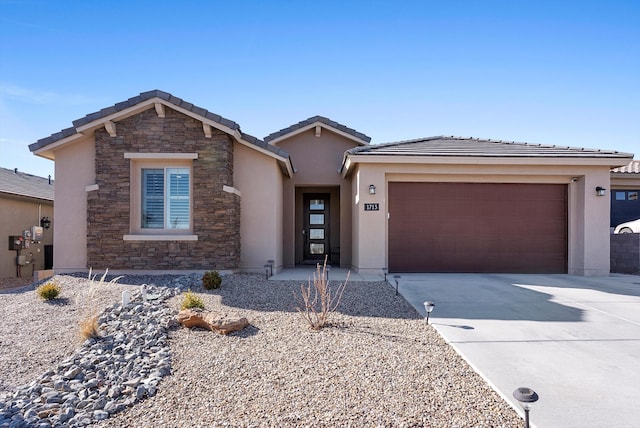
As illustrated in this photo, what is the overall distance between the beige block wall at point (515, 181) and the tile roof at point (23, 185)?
12169 millimetres

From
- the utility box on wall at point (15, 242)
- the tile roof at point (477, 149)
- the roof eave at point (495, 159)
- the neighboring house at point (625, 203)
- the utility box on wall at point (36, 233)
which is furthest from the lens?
the neighboring house at point (625, 203)

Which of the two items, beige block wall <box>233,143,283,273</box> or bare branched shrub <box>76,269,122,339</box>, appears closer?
bare branched shrub <box>76,269,122,339</box>

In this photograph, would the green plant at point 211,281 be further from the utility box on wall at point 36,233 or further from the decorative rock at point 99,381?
the utility box on wall at point 36,233

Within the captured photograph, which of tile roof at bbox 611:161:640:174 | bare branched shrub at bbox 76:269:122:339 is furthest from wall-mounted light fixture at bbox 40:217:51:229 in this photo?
tile roof at bbox 611:161:640:174

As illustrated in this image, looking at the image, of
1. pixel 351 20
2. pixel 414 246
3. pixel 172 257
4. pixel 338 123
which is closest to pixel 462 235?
pixel 414 246

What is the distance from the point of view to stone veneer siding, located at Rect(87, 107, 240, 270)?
853cm

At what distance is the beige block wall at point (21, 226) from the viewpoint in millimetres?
11805

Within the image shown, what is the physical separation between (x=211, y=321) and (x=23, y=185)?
47.4 ft

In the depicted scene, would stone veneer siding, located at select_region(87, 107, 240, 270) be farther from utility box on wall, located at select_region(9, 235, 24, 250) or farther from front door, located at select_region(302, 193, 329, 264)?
utility box on wall, located at select_region(9, 235, 24, 250)

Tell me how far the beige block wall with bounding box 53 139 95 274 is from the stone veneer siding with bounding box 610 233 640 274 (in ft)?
51.6

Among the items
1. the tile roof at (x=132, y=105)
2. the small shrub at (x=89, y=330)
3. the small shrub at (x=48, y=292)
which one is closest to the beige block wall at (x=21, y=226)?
the tile roof at (x=132, y=105)

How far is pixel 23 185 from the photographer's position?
1402 cm

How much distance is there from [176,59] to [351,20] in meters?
4.90

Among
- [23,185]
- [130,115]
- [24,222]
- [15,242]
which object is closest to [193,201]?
[130,115]
